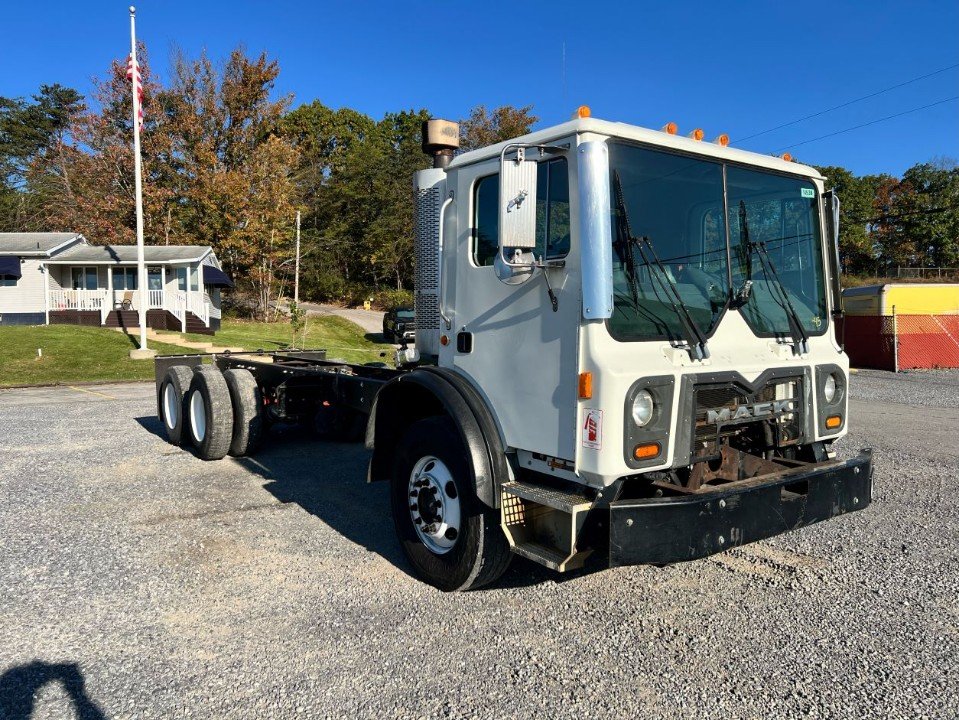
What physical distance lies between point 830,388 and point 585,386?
1.81 meters

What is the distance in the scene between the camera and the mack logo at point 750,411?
145 inches

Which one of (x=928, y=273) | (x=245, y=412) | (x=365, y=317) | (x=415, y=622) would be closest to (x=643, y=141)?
(x=415, y=622)

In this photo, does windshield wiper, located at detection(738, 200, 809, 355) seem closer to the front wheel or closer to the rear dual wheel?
the front wheel

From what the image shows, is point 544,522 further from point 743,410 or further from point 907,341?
point 907,341

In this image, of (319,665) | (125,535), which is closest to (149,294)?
(125,535)

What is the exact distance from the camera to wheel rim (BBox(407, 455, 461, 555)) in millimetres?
4219

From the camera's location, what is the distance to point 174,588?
4.42 m

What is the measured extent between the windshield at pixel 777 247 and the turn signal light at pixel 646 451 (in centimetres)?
105

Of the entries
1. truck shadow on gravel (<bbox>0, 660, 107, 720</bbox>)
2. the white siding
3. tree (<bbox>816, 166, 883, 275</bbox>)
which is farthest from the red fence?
tree (<bbox>816, 166, 883, 275</bbox>)

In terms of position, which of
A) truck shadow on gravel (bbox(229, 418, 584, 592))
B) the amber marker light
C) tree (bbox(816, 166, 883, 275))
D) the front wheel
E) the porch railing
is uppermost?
tree (bbox(816, 166, 883, 275))

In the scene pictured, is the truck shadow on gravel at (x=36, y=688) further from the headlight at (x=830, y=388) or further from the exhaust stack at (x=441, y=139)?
the headlight at (x=830, y=388)

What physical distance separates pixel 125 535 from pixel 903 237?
71.0 metres

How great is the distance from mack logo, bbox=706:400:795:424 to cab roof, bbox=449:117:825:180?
1389 mm

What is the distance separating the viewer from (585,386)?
11.2ft
